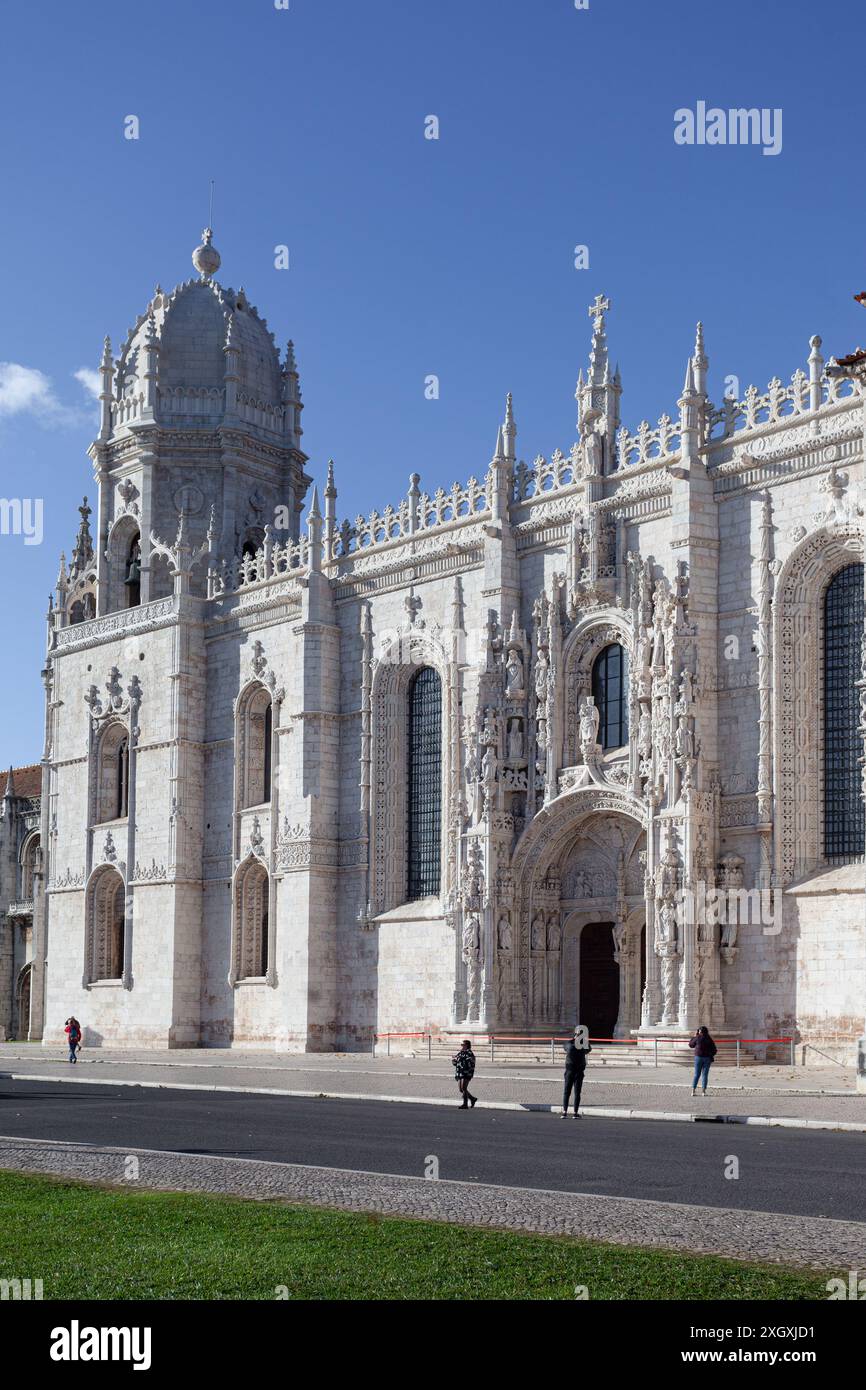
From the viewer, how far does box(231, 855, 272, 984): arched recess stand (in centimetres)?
4722

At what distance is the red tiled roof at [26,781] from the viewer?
70.6m

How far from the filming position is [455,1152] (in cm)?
1773

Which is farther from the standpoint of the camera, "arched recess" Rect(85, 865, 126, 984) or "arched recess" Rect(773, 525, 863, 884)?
"arched recess" Rect(85, 865, 126, 984)

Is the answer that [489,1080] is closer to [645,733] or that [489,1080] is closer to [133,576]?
[645,733]

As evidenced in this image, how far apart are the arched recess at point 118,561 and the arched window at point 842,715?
26.5 meters

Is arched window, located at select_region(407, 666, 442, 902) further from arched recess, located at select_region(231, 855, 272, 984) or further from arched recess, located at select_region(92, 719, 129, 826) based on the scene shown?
arched recess, located at select_region(92, 719, 129, 826)

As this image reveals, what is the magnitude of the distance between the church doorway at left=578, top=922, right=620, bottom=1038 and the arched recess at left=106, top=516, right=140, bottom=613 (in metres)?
21.5

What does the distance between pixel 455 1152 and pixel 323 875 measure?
26789 millimetres

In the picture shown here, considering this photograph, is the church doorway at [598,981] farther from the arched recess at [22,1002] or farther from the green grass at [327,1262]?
the arched recess at [22,1002]

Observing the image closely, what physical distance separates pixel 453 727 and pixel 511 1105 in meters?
16.3

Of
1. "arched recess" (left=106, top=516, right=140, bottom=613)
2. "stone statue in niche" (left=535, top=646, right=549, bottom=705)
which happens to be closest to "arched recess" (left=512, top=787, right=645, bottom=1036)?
"stone statue in niche" (left=535, top=646, right=549, bottom=705)

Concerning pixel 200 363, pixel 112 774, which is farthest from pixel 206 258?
pixel 112 774

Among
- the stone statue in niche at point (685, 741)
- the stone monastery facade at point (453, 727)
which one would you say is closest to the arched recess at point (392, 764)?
the stone monastery facade at point (453, 727)
